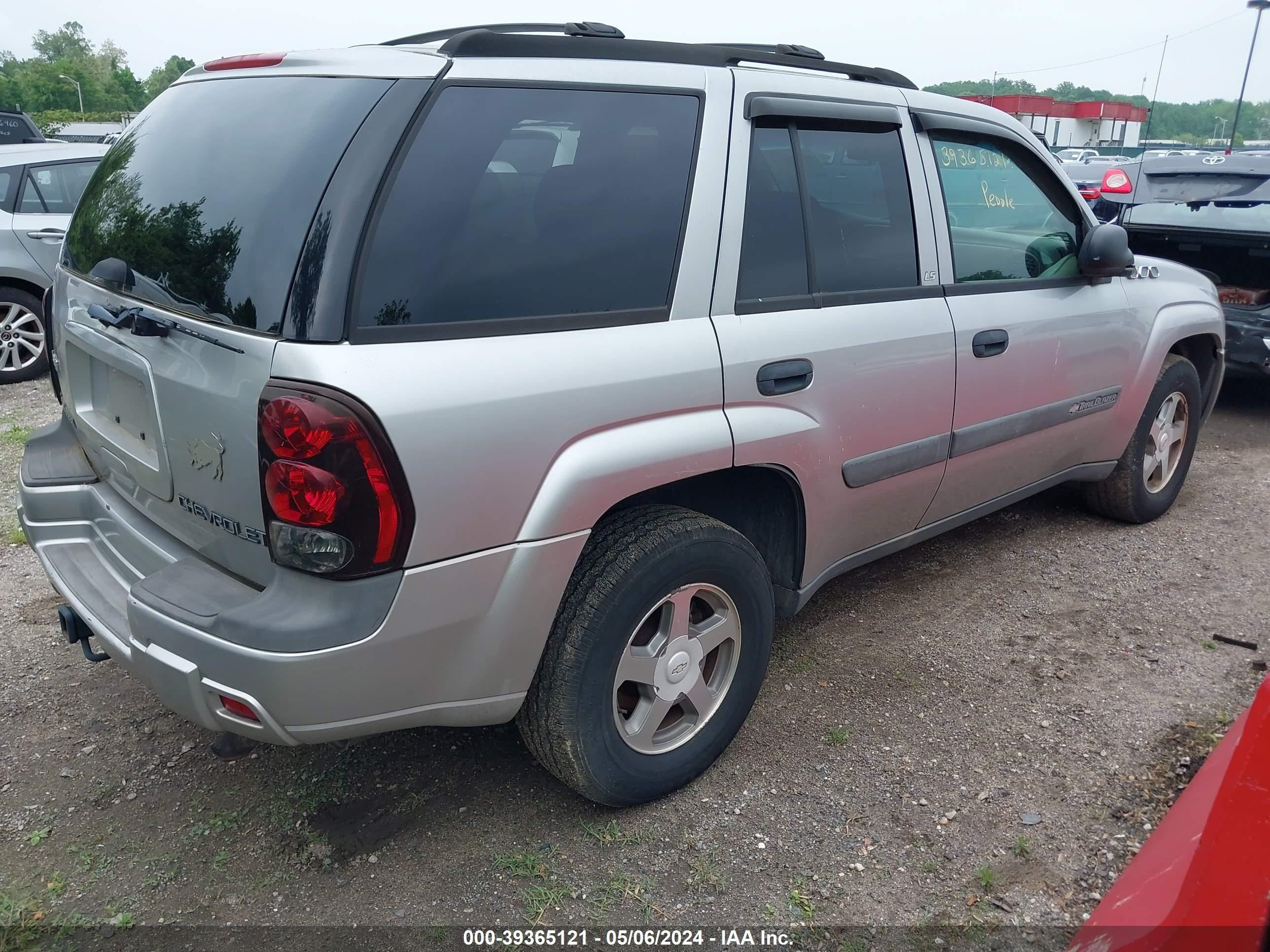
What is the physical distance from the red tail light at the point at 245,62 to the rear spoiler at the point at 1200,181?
246 inches

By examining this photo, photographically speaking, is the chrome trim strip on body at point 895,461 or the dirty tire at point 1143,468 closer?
the chrome trim strip on body at point 895,461

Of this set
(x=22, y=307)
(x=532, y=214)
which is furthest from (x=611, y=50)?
(x=22, y=307)

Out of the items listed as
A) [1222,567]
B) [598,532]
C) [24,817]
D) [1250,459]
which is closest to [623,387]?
[598,532]

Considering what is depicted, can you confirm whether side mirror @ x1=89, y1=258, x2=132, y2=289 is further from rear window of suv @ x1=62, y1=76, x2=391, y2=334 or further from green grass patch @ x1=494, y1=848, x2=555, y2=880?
green grass patch @ x1=494, y1=848, x2=555, y2=880

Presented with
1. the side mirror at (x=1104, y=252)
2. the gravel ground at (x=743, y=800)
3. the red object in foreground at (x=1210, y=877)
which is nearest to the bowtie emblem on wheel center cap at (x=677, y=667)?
the gravel ground at (x=743, y=800)

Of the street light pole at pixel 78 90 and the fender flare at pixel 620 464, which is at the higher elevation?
the street light pole at pixel 78 90

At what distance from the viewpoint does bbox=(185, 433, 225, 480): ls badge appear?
2010 mm

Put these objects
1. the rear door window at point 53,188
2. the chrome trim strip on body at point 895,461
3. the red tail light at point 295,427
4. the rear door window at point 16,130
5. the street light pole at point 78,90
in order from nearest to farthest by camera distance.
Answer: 1. the red tail light at point 295,427
2. the chrome trim strip on body at point 895,461
3. the rear door window at point 53,188
4. the rear door window at point 16,130
5. the street light pole at point 78,90

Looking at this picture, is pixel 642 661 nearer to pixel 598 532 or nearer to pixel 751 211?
pixel 598 532

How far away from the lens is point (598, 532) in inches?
93.1

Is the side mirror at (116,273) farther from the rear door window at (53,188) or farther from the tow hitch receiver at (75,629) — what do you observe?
the rear door window at (53,188)

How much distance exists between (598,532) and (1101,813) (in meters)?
1.55

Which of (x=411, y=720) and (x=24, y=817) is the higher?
(x=411, y=720)

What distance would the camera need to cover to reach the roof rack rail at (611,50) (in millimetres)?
2188
